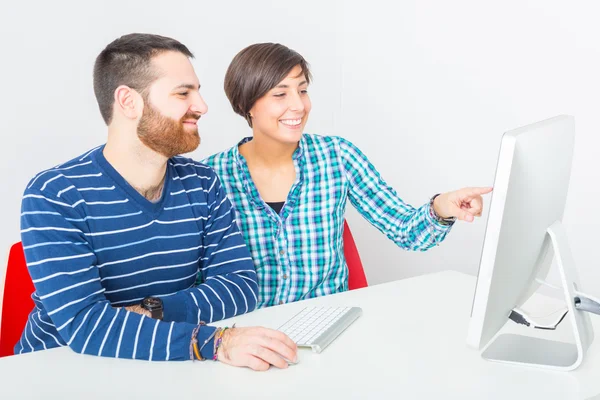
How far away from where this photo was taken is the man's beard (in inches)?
67.5

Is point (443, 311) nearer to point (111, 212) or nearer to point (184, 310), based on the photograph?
point (184, 310)

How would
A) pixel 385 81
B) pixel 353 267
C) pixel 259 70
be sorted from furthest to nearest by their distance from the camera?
pixel 385 81 → pixel 353 267 → pixel 259 70

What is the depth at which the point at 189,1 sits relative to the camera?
3223 millimetres

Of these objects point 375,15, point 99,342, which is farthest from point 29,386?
point 375,15

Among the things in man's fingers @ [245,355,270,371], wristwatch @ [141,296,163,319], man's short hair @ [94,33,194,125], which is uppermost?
man's short hair @ [94,33,194,125]

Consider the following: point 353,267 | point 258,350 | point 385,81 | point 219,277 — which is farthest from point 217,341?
point 385,81

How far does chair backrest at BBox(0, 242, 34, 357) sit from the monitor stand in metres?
1.18

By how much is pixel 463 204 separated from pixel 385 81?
184 cm

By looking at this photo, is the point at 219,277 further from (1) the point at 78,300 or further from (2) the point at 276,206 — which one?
(2) the point at 276,206

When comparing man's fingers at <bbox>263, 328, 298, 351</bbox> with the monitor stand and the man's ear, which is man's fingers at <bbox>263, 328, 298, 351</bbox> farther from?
the man's ear

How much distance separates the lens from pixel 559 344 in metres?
1.50

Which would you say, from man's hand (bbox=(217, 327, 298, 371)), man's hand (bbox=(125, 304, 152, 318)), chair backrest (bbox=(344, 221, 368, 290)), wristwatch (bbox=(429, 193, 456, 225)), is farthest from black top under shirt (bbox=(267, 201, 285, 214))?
man's hand (bbox=(217, 327, 298, 371))

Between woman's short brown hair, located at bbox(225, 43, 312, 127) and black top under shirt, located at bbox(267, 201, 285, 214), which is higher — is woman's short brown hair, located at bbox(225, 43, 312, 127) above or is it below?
above

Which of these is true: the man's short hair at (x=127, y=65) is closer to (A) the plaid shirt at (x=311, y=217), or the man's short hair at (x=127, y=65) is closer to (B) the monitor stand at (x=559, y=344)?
(A) the plaid shirt at (x=311, y=217)
